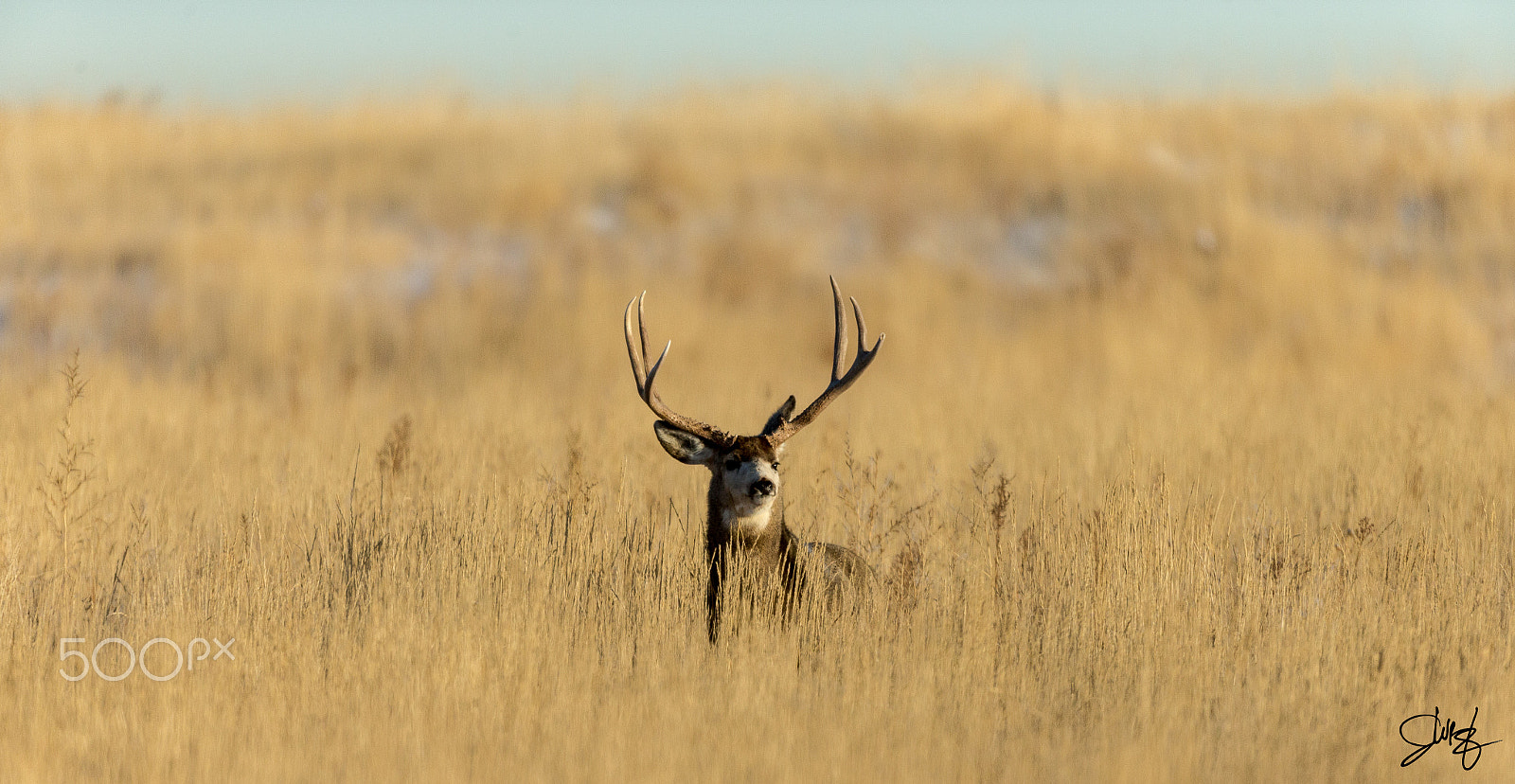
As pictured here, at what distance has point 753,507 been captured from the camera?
21.3ft

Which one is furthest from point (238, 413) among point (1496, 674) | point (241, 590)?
point (1496, 674)

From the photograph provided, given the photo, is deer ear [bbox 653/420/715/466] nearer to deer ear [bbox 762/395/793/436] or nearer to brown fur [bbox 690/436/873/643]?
brown fur [bbox 690/436/873/643]

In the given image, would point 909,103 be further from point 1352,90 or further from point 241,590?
point 241,590

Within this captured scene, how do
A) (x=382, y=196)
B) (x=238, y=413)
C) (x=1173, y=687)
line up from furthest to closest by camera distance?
(x=382, y=196), (x=238, y=413), (x=1173, y=687)

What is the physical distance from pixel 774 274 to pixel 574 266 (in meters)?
2.30

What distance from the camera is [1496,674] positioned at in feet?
18.9

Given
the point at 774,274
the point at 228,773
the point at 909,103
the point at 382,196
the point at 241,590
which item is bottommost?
the point at 228,773
